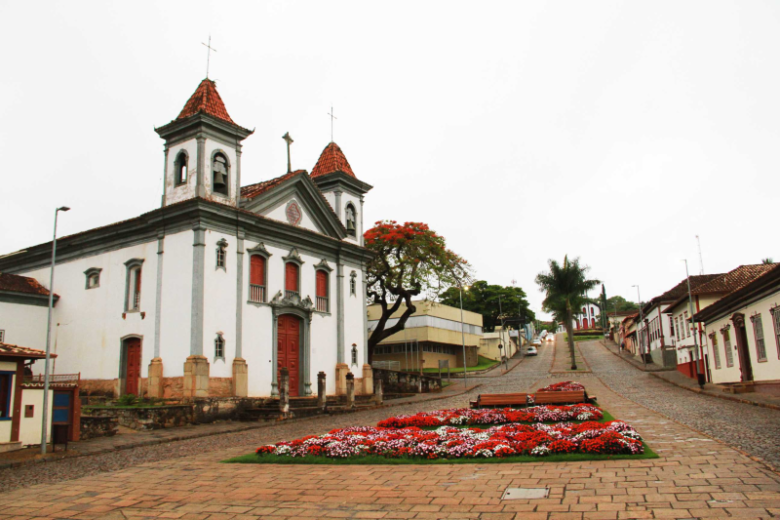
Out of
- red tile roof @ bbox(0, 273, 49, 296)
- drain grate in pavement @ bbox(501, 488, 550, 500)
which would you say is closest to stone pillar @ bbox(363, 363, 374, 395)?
red tile roof @ bbox(0, 273, 49, 296)

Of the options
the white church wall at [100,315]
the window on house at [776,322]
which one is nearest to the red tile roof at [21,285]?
the white church wall at [100,315]

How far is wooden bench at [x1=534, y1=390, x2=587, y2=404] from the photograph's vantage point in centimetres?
1838

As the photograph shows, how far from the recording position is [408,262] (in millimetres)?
34406

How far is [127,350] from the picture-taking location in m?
23.0

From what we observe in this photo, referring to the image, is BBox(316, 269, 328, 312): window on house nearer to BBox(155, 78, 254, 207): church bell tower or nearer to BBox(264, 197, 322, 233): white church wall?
BBox(264, 197, 322, 233): white church wall

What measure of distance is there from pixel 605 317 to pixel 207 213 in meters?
116

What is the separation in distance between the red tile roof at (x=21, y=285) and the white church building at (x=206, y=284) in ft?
2.00

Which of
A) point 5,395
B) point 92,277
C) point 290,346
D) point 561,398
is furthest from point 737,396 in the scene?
point 92,277

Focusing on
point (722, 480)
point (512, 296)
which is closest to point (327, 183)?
point (722, 480)

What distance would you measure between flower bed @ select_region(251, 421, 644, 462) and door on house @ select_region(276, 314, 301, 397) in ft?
41.6

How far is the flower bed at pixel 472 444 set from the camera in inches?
377

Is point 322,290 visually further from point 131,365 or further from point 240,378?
point 131,365

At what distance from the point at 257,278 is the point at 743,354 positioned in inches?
765

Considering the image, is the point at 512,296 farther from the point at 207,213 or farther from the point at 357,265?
the point at 207,213
